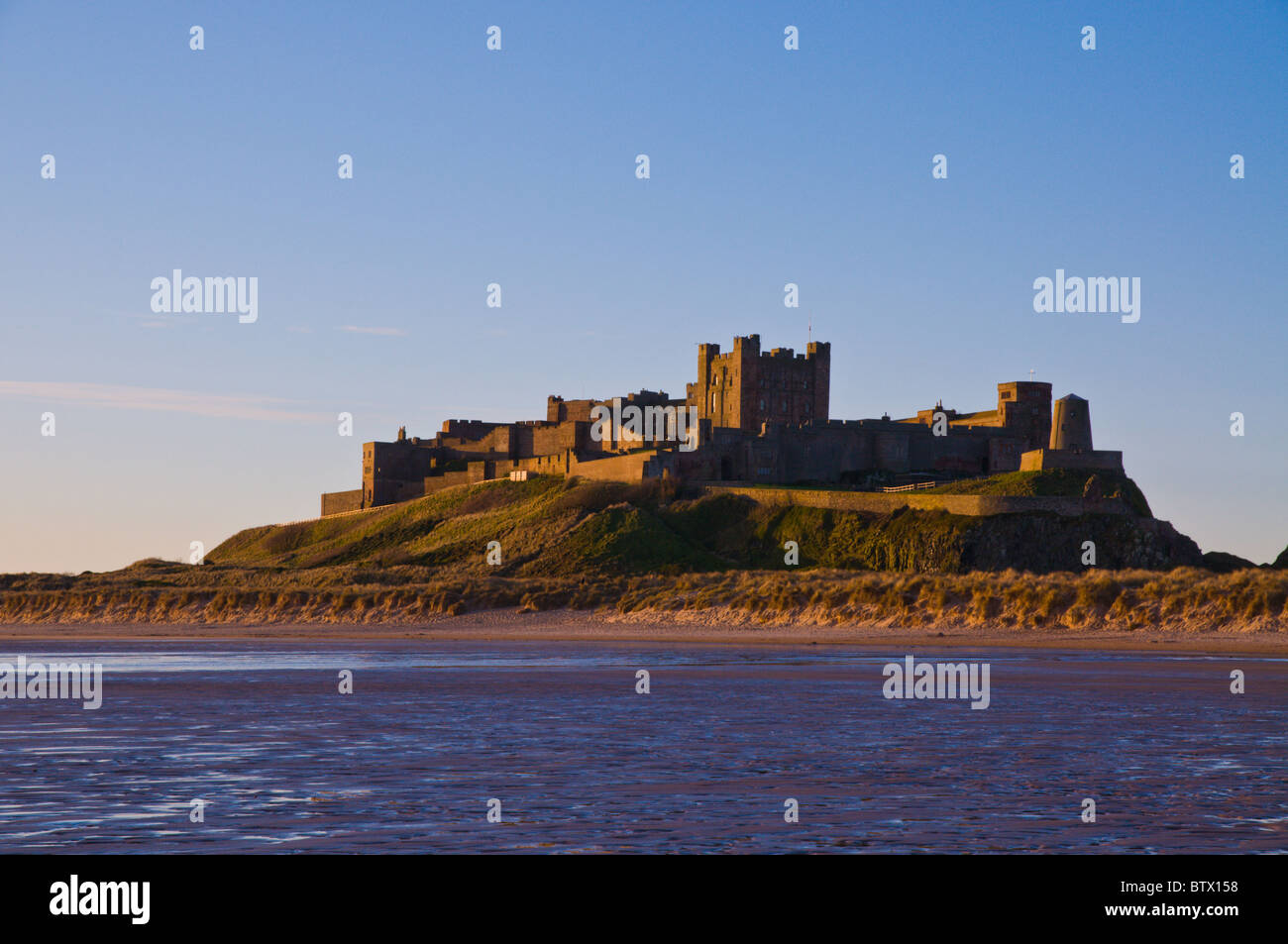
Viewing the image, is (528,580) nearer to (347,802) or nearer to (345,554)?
(345,554)

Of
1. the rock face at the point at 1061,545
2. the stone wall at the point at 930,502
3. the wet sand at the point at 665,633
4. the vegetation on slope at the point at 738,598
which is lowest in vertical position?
the wet sand at the point at 665,633

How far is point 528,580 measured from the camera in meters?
67.0

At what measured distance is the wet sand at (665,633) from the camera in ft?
129

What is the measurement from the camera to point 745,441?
326 ft

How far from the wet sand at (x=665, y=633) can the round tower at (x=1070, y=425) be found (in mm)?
46696

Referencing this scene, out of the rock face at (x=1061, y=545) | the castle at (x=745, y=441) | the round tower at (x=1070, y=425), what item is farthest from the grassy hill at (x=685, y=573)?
the round tower at (x=1070, y=425)

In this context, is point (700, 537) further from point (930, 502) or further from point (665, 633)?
point (665, 633)

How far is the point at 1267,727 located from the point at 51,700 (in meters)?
17.3

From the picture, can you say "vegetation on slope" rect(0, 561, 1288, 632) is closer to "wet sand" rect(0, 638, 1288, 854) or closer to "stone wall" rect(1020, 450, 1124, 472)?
"wet sand" rect(0, 638, 1288, 854)

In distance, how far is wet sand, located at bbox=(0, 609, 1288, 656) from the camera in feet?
129

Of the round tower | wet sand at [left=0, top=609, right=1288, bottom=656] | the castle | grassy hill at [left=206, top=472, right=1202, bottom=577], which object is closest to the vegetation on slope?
wet sand at [left=0, top=609, right=1288, bottom=656]

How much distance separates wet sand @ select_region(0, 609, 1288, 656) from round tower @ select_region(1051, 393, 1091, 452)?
46.7 metres

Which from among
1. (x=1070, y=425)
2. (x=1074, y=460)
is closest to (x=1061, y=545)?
(x=1074, y=460)

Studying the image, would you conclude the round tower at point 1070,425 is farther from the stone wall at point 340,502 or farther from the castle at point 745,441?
the stone wall at point 340,502
